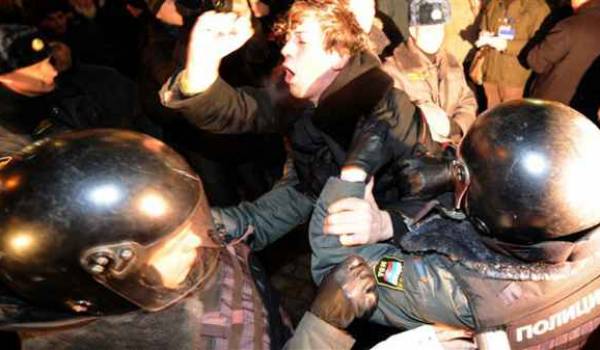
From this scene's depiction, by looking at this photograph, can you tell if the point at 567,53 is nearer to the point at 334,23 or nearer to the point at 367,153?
the point at 334,23

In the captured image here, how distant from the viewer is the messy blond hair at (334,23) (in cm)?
265

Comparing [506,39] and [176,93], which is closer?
[176,93]

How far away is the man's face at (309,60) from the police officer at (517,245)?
3.30 ft

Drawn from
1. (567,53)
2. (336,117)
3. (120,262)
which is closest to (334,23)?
(336,117)

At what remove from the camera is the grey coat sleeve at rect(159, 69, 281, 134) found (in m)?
2.54

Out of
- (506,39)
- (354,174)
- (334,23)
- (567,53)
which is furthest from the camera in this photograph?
(506,39)

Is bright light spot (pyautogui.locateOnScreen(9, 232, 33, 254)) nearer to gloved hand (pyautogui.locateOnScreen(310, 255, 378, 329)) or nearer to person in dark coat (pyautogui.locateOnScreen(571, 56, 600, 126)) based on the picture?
gloved hand (pyautogui.locateOnScreen(310, 255, 378, 329))

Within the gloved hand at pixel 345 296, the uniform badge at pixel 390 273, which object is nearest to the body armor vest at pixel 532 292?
the uniform badge at pixel 390 273

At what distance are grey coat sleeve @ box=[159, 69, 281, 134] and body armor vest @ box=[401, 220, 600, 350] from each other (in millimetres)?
1328

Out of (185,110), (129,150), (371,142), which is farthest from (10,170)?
(371,142)

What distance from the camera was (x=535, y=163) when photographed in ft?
5.26

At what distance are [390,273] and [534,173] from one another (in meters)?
0.58

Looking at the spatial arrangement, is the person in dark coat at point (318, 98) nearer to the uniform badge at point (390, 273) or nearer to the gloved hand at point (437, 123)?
the uniform badge at point (390, 273)

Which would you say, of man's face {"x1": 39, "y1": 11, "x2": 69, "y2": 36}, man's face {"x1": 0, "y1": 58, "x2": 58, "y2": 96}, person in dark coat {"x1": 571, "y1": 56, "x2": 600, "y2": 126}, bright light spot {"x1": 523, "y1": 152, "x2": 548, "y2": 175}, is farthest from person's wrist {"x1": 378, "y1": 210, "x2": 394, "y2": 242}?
man's face {"x1": 39, "y1": 11, "x2": 69, "y2": 36}
